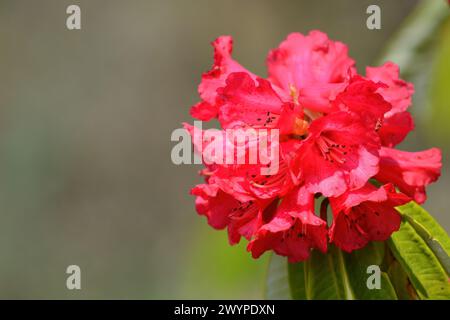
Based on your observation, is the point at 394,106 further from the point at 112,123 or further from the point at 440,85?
Result: the point at 112,123

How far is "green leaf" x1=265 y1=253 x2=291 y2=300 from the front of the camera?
5.87ft

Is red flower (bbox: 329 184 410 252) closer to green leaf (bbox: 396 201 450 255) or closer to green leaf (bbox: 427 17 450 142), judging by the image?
green leaf (bbox: 396 201 450 255)

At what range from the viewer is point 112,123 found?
605 centimetres

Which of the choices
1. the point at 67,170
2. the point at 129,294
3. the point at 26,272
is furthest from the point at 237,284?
the point at 67,170

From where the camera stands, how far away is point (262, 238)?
4.99 ft

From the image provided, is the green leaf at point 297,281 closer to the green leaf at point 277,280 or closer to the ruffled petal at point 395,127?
the green leaf at point 277,280

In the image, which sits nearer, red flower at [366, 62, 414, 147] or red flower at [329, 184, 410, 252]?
red flower at [329, 184, 410, 252]

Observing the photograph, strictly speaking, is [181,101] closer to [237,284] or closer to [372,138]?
[237,284]

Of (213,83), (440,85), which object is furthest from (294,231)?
(440,85)

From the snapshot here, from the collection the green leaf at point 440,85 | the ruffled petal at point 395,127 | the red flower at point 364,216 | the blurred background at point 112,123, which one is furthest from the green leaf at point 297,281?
the blurred background at point 112,123

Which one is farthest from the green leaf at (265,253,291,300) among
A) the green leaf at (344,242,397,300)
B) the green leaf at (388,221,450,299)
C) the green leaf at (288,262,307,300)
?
the green leaf at (388,221,450,299)

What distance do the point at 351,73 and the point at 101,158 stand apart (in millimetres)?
4576

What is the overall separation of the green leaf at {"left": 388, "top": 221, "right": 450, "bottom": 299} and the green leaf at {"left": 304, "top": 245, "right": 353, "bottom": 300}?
13 cm

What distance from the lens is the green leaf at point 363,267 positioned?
5.16 feet
